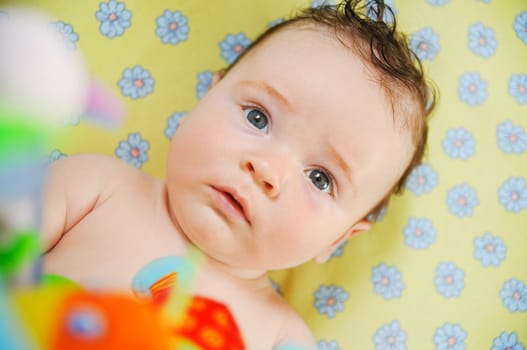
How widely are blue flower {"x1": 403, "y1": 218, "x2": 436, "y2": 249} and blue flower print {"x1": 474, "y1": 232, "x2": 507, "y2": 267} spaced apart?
0.10 m

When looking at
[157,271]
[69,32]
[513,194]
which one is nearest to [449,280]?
[513,194]

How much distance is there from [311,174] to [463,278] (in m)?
0.50

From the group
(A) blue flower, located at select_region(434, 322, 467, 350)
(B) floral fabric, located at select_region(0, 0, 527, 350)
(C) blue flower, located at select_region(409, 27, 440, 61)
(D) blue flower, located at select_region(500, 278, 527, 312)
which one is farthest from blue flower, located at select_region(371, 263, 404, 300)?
(C) blue flower, located at select_region(409, 27, 440, 61)

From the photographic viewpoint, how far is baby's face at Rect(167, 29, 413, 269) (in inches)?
34.8

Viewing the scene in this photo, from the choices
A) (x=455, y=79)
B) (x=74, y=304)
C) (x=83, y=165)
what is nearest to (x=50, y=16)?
(x=83, y=165)

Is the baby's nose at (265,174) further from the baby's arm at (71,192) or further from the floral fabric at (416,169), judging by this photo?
the floral fabric at (416,169)

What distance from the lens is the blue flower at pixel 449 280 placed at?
1265 millimetres

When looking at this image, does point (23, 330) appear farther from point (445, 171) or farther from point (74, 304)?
point (445, 171)

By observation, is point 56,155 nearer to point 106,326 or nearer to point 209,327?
point 209,327

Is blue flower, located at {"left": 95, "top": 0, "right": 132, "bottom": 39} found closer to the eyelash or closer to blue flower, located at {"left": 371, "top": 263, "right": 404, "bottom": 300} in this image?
the eyelash

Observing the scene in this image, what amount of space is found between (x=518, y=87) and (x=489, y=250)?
0.36m

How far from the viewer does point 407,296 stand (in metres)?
1.26

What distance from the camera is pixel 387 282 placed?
125 cm

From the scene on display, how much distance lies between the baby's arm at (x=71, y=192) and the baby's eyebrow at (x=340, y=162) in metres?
0.35
